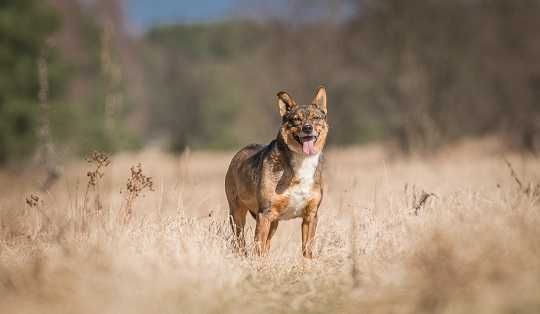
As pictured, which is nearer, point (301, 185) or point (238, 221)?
point (301, 185)

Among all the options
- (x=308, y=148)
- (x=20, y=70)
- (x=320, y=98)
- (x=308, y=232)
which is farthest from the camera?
(x=20, y=70)

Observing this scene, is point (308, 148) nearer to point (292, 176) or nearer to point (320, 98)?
point (292, 176)

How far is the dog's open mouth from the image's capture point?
21.3ft

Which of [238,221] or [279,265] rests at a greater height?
[238,221]

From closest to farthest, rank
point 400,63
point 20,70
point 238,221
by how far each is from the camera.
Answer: point 238,221 → point 20,70 → point 400,63

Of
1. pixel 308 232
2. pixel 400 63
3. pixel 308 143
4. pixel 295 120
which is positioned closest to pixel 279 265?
pixel 308 232

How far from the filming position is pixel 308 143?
6520 mm

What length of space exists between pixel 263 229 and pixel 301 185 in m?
0.59

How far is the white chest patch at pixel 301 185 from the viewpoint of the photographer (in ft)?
21.3

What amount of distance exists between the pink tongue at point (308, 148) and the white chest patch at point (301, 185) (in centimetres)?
10

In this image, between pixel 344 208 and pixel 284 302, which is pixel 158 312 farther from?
pixel 344 208

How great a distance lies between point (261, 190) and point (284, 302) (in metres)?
1.56

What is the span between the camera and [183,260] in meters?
5.42

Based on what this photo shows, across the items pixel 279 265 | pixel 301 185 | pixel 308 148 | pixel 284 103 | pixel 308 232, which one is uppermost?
pixel 284 103
